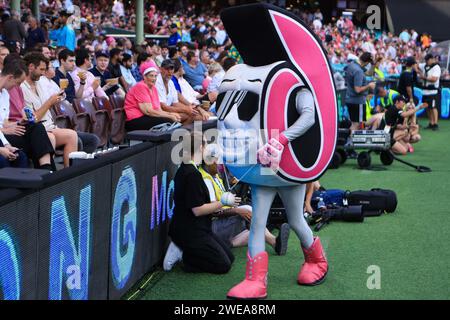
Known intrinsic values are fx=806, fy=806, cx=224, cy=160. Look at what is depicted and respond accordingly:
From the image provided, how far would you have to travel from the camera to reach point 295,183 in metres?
5.53

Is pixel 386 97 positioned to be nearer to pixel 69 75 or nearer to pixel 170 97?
pixel 170 97

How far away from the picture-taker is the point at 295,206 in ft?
18.8

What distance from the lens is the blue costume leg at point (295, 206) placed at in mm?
5668

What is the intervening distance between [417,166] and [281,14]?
24.5ft

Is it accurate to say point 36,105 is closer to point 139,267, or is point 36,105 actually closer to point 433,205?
point 139,267

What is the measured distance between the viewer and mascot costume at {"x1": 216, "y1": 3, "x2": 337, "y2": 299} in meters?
5.35

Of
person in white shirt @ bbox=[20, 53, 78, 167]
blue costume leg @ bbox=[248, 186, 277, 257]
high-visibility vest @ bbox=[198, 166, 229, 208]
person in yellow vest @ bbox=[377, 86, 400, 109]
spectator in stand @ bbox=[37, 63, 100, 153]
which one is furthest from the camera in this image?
person in yellow vest @ bbox=[377, 86, 400, 109]

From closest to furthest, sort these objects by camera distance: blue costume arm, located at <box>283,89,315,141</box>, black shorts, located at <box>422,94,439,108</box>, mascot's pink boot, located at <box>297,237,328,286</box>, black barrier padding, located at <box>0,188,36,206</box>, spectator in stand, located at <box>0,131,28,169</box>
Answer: black barrier padding, located at <box>0,188,36,206</box>
blue costume arm, located at <box>283,89,315,141</box>
mascot's pink boot, located at <box>297,237,328,286</box>
spectator in stand, located at <box>0,131,28,169</box>
black shorts, located at <box>422,94,439,108</box>

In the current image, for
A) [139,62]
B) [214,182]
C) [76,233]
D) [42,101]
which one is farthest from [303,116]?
[139,62]

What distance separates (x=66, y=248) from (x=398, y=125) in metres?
10.2

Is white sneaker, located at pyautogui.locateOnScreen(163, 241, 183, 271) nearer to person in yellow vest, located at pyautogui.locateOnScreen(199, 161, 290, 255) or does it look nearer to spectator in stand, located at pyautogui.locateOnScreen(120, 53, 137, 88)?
person in yellow vest, located at pyautogui.locateOnScreen(199, 161, 290, 255)

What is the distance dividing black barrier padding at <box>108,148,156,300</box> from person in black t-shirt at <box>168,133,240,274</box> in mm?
251

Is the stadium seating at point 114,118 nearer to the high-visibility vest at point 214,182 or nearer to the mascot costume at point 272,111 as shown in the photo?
the high-visibility vest at point 214,182

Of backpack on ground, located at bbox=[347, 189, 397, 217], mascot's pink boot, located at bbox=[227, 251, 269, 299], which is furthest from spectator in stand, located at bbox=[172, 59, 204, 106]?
mascot's pink boot, located at bbox=[227, 251, 269, 299]
